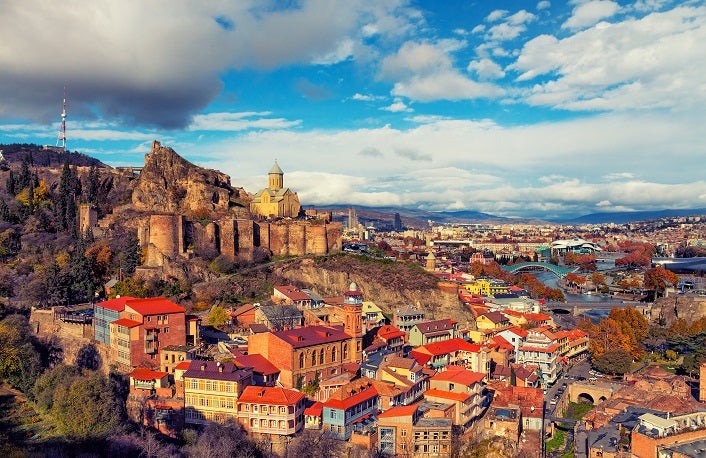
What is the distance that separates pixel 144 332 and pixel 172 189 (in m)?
26.5

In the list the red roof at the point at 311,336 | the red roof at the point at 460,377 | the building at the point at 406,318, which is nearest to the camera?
the red roof at the point at 460,377

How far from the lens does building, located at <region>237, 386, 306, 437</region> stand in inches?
1084

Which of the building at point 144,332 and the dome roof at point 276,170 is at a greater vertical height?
the dome roof at point 276,170

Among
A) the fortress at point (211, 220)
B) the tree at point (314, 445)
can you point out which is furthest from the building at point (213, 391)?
the fortress at point (211, 220)

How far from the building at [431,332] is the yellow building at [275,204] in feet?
75.7

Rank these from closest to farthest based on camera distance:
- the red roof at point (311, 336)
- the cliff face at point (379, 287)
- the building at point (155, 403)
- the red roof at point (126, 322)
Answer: the building at point (155, 403) < the red roof at point (311, 336) < the red roof at point (126, 322) < the cliff face at point (379, 287)

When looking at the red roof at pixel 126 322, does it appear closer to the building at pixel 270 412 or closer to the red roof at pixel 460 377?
the building at pixel 270 412

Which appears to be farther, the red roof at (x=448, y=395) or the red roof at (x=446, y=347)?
the red roof at (x=446, y=347)

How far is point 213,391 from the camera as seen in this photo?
28656 mm

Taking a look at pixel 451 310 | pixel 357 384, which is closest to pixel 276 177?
pixel 451 310

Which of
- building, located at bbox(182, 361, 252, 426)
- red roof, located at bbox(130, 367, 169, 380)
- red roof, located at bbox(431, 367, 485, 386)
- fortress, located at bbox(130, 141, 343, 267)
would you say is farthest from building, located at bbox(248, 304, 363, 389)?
fortress, located at bbox(130, 141, 343, 267)

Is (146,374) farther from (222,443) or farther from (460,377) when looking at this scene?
(460,377)

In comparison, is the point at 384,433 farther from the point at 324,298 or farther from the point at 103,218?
the point at 103,218

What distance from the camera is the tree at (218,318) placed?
4041 cm
